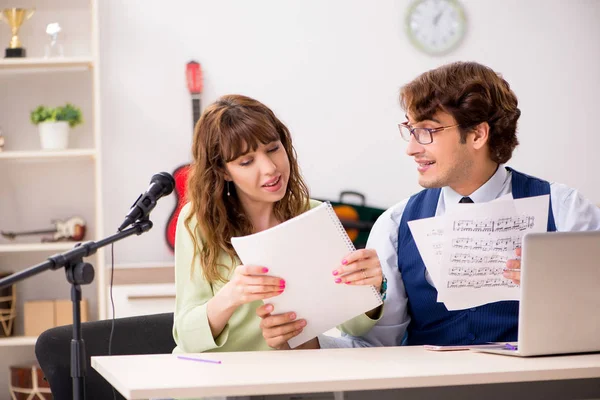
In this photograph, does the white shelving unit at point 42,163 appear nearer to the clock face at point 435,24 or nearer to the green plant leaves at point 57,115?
the green plant leaves at point 57,115

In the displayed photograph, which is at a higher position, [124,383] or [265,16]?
[265,16]

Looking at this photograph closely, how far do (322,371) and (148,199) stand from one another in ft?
1.75

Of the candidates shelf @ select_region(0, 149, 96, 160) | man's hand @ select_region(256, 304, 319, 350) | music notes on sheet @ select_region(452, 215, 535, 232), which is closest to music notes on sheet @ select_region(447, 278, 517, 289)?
music notes on sheet @ select_region(452, 215, 535, 232)

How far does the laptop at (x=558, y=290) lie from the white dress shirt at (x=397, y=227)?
1.47ft

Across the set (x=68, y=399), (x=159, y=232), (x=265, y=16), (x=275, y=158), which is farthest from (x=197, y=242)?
(x=265, y=16)

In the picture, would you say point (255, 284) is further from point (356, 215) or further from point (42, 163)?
point (42, 163)

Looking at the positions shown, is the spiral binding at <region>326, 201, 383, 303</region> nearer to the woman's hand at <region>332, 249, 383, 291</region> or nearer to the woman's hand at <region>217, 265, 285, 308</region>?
the woman's hand at <region>332, 249, 383, 291</region>

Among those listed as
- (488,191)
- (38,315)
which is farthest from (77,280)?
(38,315)

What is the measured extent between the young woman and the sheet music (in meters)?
0.39

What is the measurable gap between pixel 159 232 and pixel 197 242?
7.63 feet

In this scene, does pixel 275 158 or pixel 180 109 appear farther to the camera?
pixel 180 109

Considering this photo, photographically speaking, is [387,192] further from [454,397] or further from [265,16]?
[454,397]

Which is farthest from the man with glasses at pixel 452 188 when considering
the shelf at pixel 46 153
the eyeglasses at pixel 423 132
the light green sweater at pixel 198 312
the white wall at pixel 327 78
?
the white wall at pixel 327 78

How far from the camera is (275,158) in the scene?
2.04 metres
